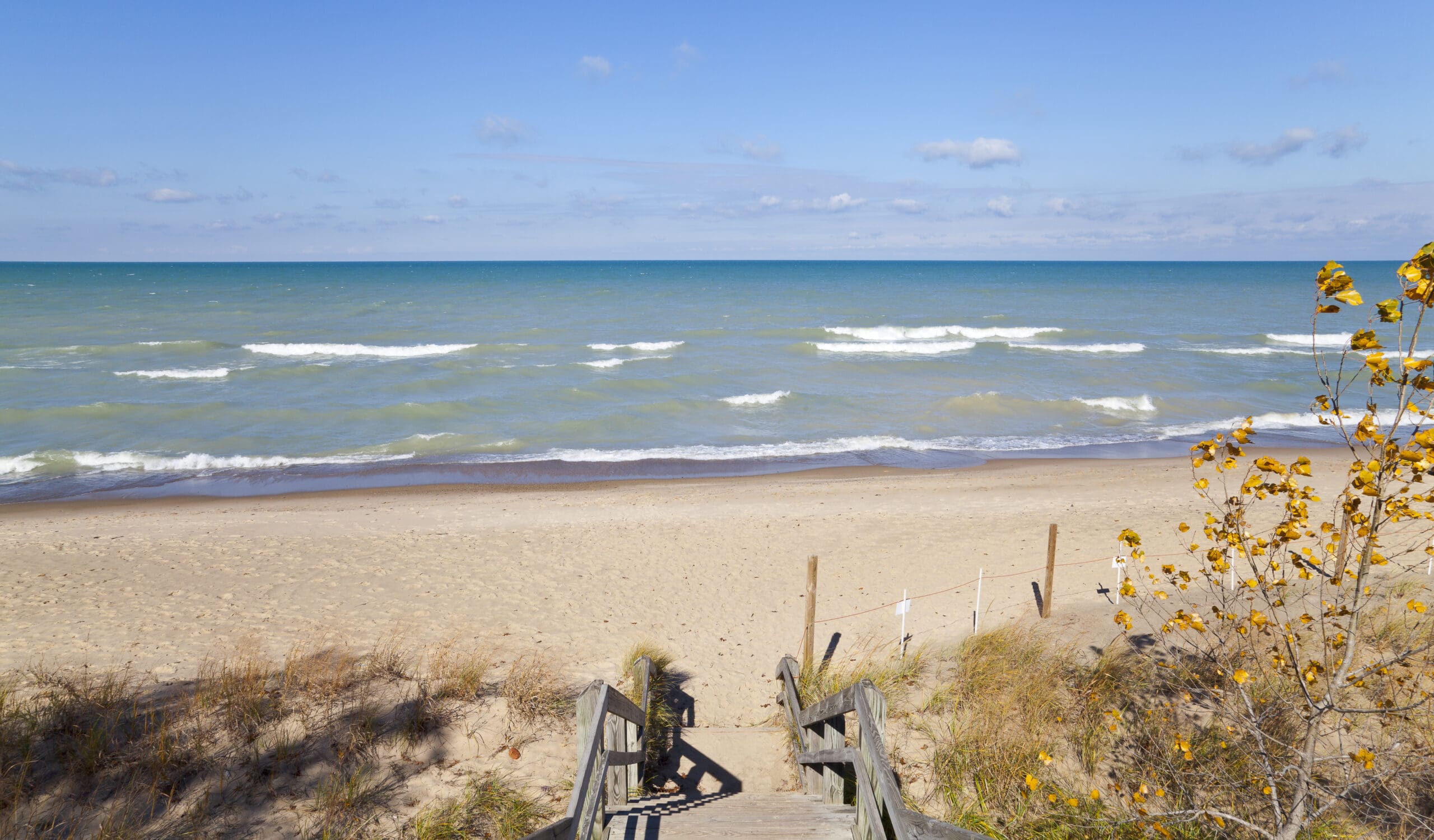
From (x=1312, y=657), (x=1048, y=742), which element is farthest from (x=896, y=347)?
(x=1048, y=742)

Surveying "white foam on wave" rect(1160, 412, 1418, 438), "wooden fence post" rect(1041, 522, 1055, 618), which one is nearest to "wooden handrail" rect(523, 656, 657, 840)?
"wooden fence post" rect(1041, 522, 1055, 618)

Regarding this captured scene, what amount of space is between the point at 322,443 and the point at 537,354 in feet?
53.4

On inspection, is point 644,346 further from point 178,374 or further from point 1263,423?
point 1263,423

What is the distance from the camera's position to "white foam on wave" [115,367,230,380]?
3103 centimetres

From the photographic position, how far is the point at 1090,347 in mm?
42219

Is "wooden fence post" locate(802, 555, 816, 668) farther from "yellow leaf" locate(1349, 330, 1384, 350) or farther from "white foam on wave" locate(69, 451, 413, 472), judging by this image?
"white foam on wave" locate(69, 451, 413, 472)

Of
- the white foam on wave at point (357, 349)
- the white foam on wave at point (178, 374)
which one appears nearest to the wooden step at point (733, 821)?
the white foam on wave at point (178, 374)

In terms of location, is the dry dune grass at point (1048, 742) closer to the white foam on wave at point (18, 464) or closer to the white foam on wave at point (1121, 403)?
the white foam on wave at point (1121, 403)

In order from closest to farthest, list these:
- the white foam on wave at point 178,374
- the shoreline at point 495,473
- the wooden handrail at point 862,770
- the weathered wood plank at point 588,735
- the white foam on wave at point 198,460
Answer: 1. the wooden handrail at point 862,770
2. the weathered wood plank at point 588,735
3. the shoreline at point 495,473
4. the white foam on wave at point 198,460
5. the white foam on wave at point 178,374

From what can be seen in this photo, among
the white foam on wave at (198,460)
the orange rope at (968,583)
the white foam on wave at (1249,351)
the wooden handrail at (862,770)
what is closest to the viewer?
the wooden handrail at (862,770)

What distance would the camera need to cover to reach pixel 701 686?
8766 millimetres

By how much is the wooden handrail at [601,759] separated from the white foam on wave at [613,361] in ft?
93.2

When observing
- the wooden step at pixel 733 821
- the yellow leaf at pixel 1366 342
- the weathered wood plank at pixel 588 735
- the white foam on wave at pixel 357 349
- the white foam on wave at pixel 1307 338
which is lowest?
the wooden step at pixel 733 821

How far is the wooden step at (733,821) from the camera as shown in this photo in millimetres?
4586
